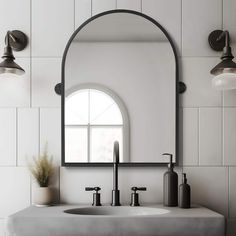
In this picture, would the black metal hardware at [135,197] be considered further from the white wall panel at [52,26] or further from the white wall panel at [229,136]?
the white wall panel at [52,26]

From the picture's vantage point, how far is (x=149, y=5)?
225cm

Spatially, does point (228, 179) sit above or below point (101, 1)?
below

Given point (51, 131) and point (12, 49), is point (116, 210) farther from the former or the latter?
point (12, 49)

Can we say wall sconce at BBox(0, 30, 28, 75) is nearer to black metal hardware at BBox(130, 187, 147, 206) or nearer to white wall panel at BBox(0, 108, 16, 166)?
white wall panel at BBox(0, 108, 16, 166)

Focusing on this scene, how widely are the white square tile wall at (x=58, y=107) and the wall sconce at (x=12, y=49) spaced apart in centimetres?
4

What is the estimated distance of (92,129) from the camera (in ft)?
7.25

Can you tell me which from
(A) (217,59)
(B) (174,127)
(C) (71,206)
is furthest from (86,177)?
(A) (217,59)

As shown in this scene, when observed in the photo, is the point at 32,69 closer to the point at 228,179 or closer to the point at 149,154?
the point at 149,154

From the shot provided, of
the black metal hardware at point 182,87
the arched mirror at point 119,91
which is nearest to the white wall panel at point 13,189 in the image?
the arched mirror at point 119,91

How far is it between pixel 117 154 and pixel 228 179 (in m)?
0.59

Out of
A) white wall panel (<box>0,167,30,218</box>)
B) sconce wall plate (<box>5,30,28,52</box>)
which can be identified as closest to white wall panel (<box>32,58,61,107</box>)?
sconce wall plate (<box>5,30,28,52</box>)

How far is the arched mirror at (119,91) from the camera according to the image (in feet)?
7.23

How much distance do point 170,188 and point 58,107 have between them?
69 cm

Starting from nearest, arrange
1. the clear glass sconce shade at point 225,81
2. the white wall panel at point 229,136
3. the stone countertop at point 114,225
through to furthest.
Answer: the stone countertop at point 114,225 < the clear glass sconce shade at point 225,81 < the white wall panel at point 229,136
